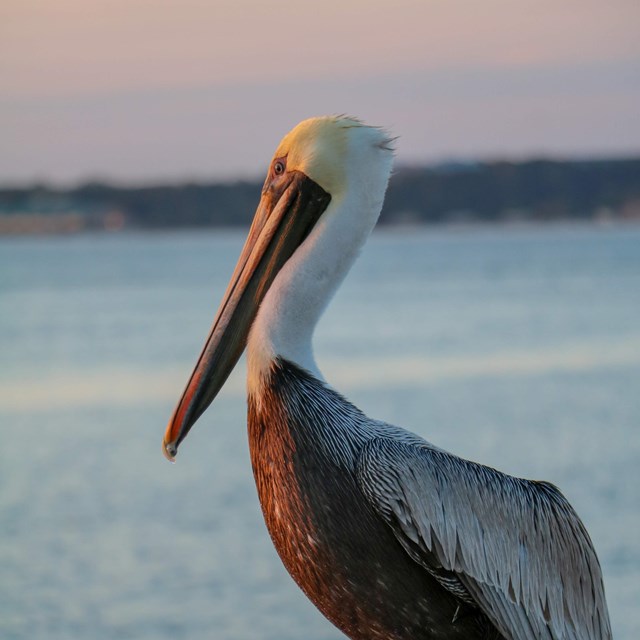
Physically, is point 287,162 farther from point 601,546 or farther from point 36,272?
point 36,272

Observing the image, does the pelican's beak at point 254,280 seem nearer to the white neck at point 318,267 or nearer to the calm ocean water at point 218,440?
the white neck at point 318,267

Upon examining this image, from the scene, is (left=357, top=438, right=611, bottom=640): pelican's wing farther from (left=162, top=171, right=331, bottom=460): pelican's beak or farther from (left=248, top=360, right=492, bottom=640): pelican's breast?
(left=162, top=171, right=331, bottom=460): pelican's beak

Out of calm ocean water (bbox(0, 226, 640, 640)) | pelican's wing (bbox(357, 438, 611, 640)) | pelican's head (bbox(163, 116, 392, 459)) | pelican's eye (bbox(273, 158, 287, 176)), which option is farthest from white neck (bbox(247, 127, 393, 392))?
calm ocean water (bbox(0, 226, 640, 640))

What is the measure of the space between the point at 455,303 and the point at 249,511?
39595 millimetres

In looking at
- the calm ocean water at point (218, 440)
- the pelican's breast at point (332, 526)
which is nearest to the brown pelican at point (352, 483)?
the pelican's breast at point (332, 526)

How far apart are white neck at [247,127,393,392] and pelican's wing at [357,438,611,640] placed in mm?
378

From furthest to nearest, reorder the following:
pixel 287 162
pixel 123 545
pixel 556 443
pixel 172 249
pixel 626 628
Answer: pixel 172 249 → pixel 556 443 → pixel 123 545 → pixel 626 628 → pixel 287 162

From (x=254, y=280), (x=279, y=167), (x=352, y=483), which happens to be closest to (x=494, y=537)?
(x=352, y=483)

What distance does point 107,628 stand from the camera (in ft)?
40.0

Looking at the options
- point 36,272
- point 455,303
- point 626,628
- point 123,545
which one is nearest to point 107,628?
point 123,545

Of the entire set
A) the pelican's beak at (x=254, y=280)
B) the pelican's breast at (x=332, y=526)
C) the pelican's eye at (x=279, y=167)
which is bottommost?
the pelican's breast at (x=332, y=526)

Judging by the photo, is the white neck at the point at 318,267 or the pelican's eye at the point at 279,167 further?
the pelican's eye at the point at 279,167

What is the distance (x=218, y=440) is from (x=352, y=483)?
1767cm

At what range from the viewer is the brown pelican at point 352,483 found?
3.51 m
